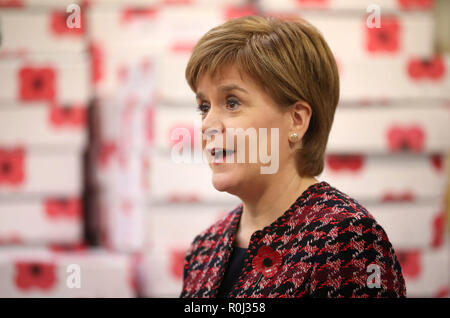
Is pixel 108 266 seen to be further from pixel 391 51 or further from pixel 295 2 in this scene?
pixel 391 51

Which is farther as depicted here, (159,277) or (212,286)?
(159,277)

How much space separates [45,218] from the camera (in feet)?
5.53

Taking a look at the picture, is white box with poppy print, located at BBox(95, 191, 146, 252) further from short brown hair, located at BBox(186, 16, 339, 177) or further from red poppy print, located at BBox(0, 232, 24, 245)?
short brown hair, located at BBox(186, 16, 339, 177)

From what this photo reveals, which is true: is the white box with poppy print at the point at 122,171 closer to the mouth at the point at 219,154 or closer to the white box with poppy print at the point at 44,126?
the white box with poppy print at the point at 44,126

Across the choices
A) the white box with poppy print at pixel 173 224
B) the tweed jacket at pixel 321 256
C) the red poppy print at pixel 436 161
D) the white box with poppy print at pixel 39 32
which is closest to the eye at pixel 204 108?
the tweed jacket at pixel 321 256

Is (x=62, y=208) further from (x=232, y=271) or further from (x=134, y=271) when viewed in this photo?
(x=232, y=271)

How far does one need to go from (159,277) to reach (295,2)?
104 centimetres

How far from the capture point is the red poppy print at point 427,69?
5.26 ft

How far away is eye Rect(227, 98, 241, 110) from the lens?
779mm

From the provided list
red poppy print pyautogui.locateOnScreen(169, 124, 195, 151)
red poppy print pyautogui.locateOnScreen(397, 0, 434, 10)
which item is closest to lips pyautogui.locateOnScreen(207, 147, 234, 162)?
red poppy print pyautogui.locateOnScreen(169, 124, 195, 151)

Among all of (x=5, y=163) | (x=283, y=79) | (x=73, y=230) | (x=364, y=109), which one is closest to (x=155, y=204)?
(x=73, y=230)

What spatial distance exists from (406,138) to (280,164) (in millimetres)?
976
